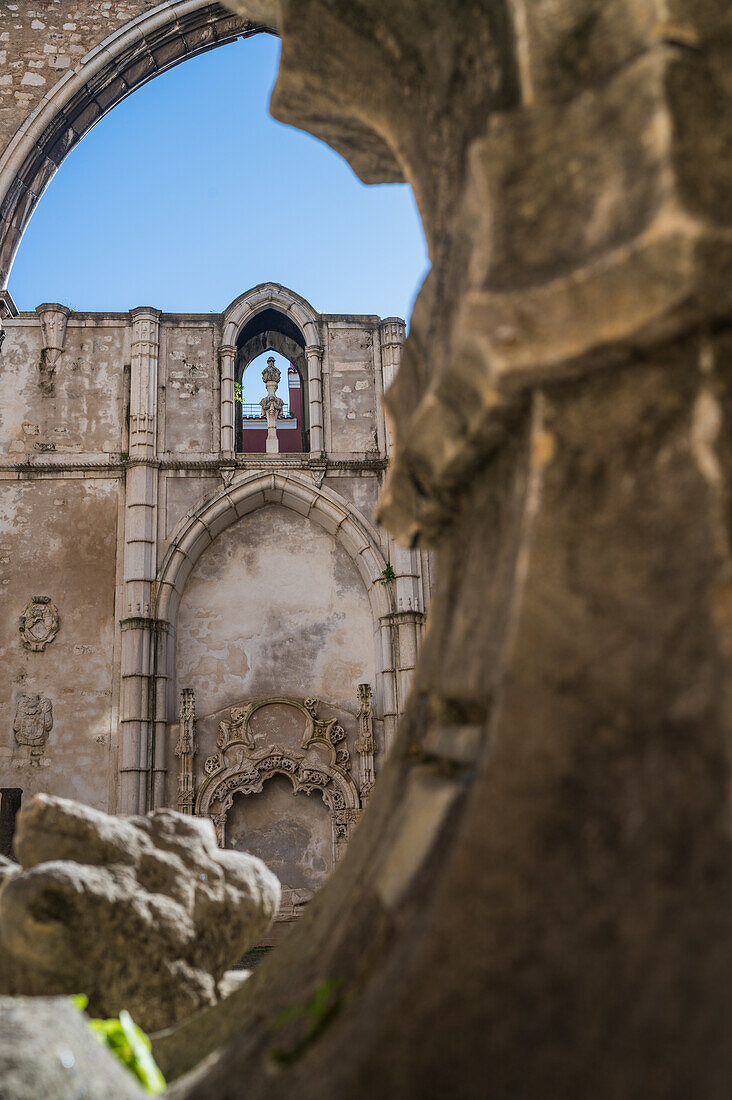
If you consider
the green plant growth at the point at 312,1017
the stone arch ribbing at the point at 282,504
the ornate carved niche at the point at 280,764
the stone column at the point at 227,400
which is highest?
the stone column at the point at 227,400

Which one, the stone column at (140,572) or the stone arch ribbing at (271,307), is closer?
the stone column at (140,572)

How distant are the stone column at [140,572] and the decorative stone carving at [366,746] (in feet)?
7.42

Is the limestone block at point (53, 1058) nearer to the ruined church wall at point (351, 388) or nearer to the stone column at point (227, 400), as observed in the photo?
the stone column at point (227, 400)

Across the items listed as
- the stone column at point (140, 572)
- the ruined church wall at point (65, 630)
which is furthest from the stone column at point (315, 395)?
the ruined church wall at point (65, 630)

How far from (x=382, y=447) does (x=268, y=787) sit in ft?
13.8

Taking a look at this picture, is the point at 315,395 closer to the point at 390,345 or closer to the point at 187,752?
the point at 390,345

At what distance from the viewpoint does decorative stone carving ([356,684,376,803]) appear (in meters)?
10.3

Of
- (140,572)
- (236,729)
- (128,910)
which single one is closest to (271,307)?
(140,572)

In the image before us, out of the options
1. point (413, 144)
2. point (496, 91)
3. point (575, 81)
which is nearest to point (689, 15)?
point (575, 81)

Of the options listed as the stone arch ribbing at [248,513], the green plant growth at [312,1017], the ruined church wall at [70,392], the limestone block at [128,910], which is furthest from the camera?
the ruined church wall at [70,392]

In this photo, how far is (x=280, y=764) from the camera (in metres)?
10.3

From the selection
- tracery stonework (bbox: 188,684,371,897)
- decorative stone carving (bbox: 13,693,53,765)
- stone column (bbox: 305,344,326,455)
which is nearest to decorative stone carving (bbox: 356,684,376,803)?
tracery stonework (bbox: 188,684,371,897)

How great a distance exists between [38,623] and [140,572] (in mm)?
1235

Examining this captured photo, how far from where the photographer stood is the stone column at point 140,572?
9.94 m
